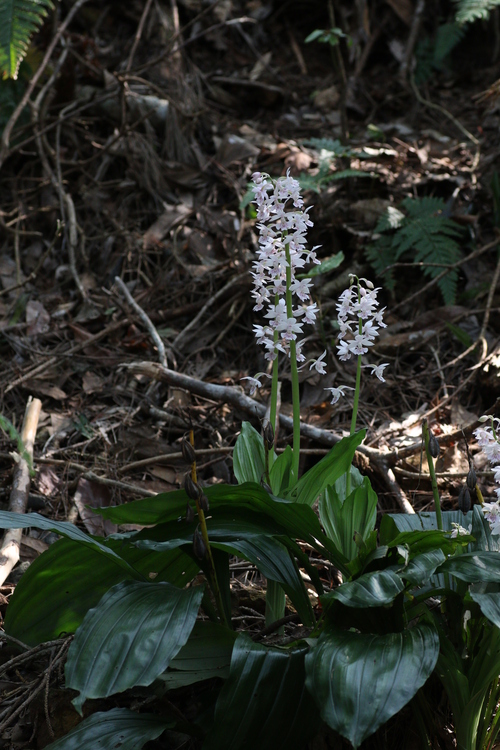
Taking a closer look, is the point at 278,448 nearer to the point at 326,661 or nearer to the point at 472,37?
the point at 326,661

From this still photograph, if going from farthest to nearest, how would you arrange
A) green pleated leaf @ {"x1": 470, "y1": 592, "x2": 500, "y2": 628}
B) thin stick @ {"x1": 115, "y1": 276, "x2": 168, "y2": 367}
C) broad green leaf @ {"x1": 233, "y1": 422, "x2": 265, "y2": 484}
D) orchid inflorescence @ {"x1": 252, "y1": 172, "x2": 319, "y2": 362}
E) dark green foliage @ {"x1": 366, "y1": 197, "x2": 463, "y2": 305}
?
1. dark green foliage @ {"x1": 366, "y1": 197, "x2": 463, "y2": 305}
2. thin stick @ {"x1": 115, "y1": 276, "x2": 168, "y2": 367}
3. broad green leaf @ {"x1": 233, "y1": 422, "x2": 265, "y2": 484}
4. orchid inflorescence @ {"x1": 252, "y1": 172, "x2": 319, "y2": 362}
5. green pleated leaf @ {"x1": 470, "y1": 592, "x2": 500, "y2": 628}

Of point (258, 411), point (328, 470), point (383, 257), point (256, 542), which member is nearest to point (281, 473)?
point (328, 470)

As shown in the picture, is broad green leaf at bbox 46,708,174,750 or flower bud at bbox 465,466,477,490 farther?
flower bud at bbox 465,466,477,490

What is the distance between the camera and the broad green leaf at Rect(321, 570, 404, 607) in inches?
52.3

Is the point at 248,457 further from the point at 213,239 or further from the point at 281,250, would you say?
the point at 213,239

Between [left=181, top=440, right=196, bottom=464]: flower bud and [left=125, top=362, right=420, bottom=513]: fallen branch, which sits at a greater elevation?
[left=181, top=440, right=196, bottom=464]: flower bud

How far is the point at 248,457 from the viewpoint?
2020 mm

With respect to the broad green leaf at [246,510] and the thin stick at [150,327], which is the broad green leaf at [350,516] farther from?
the thin stick at [150,327]

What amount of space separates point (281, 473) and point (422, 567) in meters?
0.59

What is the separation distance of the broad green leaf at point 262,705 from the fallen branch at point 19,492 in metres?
0.99

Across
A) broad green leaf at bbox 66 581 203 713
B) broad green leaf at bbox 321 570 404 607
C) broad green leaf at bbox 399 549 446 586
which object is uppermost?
broad green leaf at bbox 399 549 446 586

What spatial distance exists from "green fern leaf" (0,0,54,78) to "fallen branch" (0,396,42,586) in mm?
1716

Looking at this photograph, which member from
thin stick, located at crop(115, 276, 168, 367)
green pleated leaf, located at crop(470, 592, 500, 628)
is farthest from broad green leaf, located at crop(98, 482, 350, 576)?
thin stick, located at crop(115, 276, 168, 367)

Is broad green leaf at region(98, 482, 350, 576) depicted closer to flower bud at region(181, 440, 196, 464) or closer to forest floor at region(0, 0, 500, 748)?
flower bud at region(181, 440, 196, 464)
